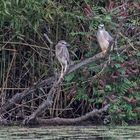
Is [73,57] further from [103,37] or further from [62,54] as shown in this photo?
[62,54]

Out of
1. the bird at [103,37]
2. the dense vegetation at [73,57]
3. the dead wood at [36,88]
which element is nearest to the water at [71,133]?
the dead wood at [36,88]

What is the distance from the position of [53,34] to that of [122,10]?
1.59 metres

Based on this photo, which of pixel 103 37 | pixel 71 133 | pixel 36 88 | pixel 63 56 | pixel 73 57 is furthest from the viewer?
pixel 73 57

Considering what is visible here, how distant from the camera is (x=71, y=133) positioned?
8.06 metres

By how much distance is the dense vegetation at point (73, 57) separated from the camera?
9.34m

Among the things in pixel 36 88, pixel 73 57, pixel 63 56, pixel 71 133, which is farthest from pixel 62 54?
pixel 73 57

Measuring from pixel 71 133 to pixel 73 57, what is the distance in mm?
2206

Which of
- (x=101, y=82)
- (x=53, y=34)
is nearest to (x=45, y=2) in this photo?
(x=53, y=34)

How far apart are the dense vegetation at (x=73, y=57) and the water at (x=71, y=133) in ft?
2.44

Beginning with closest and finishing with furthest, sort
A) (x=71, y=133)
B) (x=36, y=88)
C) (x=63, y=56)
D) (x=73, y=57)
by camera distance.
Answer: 1. (x=71, y=133)
2. (x=63, y=56)
3. (x=36, y=88)
4. (x=73, y=57)

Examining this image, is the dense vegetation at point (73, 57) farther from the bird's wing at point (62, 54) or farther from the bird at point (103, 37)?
the bird's wing at point (62, 54)

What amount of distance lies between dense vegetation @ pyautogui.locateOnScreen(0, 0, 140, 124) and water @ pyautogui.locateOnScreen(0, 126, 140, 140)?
0.74 metres

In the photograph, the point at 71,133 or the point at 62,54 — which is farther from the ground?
the point at 62,54

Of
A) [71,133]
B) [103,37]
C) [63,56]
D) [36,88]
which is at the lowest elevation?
[71,133]
